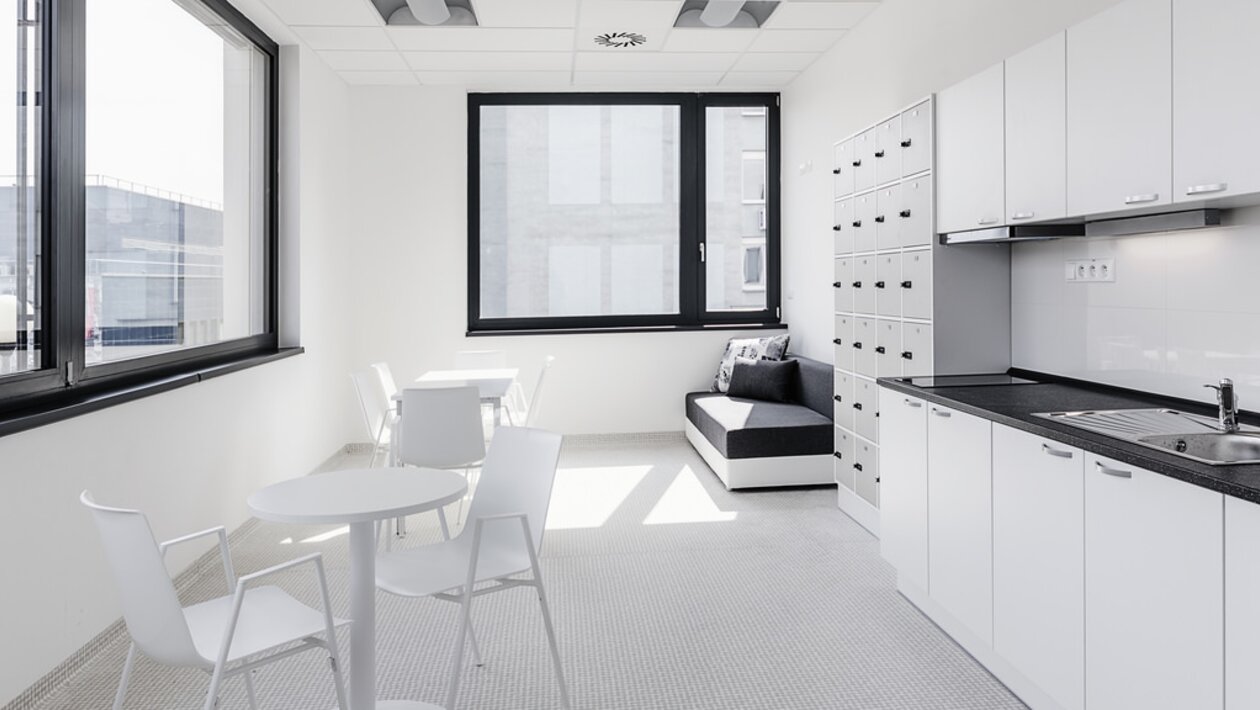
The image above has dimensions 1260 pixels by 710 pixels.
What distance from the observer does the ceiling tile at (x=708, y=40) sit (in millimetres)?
5758

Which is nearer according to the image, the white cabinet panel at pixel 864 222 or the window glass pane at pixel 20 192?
the window glass pane at pixel 20 192

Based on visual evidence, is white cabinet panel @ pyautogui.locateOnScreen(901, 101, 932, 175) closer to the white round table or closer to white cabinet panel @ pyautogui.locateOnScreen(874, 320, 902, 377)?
white cabinet panel @ pyautogui.locateOnScreen(874, 320, 902, 377)

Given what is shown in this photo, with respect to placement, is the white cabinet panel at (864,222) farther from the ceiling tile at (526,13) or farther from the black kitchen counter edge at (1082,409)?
the ceiling tile at (526,13)

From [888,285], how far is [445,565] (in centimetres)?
265

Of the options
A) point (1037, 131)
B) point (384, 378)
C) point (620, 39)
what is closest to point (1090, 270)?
point (1037, 131)

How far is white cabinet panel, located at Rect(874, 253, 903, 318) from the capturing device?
4182mm

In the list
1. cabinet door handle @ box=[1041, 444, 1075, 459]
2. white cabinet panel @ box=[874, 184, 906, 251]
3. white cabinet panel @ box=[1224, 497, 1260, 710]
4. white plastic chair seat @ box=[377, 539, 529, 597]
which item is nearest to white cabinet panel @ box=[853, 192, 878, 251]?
white cabinet panel @ box=[874, 184, 906, 251]

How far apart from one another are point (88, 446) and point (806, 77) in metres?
5.66

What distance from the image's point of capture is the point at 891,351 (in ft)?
14.0

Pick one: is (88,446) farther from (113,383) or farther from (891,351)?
(891,351)

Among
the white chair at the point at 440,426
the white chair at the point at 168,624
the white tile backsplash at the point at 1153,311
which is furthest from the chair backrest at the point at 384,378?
the white tile backsplash at the point at 1153,311

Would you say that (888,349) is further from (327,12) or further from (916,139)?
(327,12)

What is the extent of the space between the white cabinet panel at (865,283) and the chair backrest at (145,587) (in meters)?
3.52

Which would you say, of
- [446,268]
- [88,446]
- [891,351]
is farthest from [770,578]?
[446,268]
